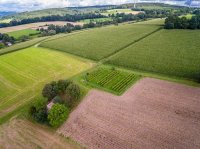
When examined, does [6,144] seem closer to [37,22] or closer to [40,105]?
[40,105]

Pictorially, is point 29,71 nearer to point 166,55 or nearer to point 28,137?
point 28,137

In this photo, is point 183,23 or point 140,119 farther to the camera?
point 183,23

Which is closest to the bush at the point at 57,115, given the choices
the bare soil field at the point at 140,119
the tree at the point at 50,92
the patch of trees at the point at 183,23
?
the bare soil field at the point at 140,119

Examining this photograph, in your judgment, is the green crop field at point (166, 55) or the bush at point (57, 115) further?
the green crop field at point (166, 55)

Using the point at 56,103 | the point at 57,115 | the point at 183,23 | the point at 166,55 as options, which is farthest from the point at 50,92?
the point at 183,23

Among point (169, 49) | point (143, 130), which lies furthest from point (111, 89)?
point (169, 49)

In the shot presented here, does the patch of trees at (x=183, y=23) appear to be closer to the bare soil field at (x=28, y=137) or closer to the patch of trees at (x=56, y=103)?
the patch of trees at (x=56, y=103)
